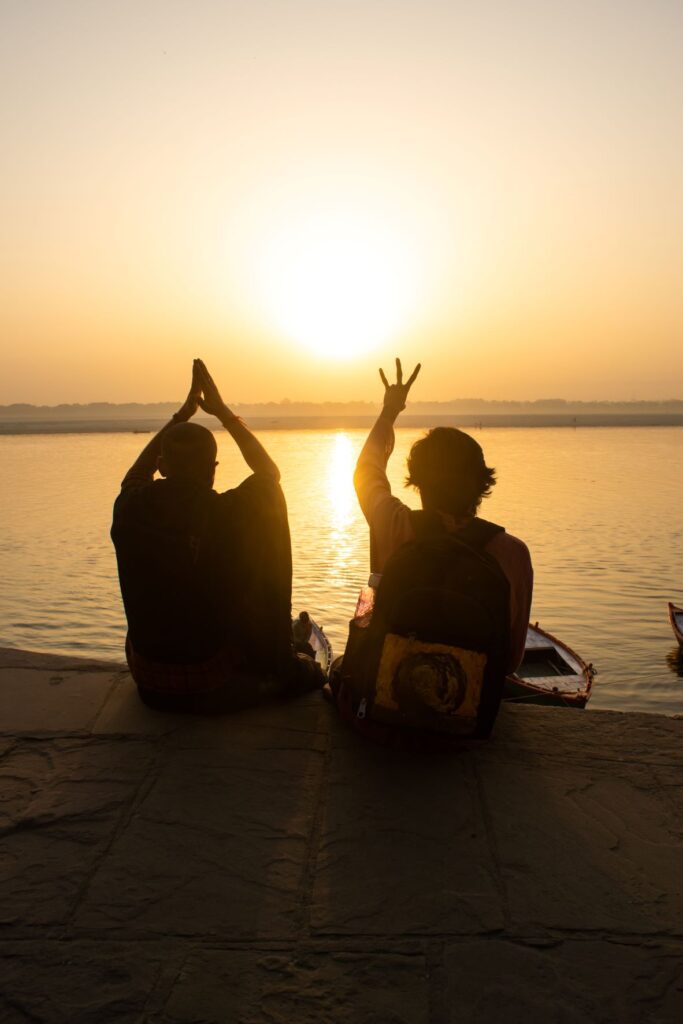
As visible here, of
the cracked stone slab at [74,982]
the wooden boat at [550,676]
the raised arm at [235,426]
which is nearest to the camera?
the cracked stone slab at [74,982]

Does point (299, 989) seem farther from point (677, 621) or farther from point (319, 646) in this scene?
point (677, 621)

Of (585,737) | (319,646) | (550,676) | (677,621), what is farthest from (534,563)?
(585,737)

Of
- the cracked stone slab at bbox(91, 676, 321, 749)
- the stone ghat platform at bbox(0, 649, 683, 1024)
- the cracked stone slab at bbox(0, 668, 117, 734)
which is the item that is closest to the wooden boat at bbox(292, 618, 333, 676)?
the cracked stone slab at bbox(0, 668, 117, 734)

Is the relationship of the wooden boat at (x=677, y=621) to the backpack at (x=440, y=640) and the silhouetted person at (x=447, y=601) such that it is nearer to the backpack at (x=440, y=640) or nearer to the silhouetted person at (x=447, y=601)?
the silhouetted person at (x=447, y=601)

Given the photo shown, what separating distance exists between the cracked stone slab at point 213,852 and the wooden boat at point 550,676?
467 centimetres

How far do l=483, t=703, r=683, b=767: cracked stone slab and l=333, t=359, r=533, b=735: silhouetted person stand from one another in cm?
46

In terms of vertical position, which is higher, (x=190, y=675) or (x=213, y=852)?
(x=190, y=675)

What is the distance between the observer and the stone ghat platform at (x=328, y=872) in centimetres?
247

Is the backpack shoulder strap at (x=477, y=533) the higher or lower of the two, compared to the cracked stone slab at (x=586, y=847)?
higher

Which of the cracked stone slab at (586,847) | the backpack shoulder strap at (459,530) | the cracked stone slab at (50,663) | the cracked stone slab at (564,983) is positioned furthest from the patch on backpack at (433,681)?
the cracked stone slab at (50,663)

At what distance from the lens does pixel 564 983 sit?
2518mm

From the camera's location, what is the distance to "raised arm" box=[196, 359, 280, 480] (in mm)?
4633

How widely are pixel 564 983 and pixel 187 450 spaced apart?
113 inches

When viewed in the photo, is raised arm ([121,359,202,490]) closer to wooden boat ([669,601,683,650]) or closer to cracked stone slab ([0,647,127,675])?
cracked stone slab ([0,647,127,675])
